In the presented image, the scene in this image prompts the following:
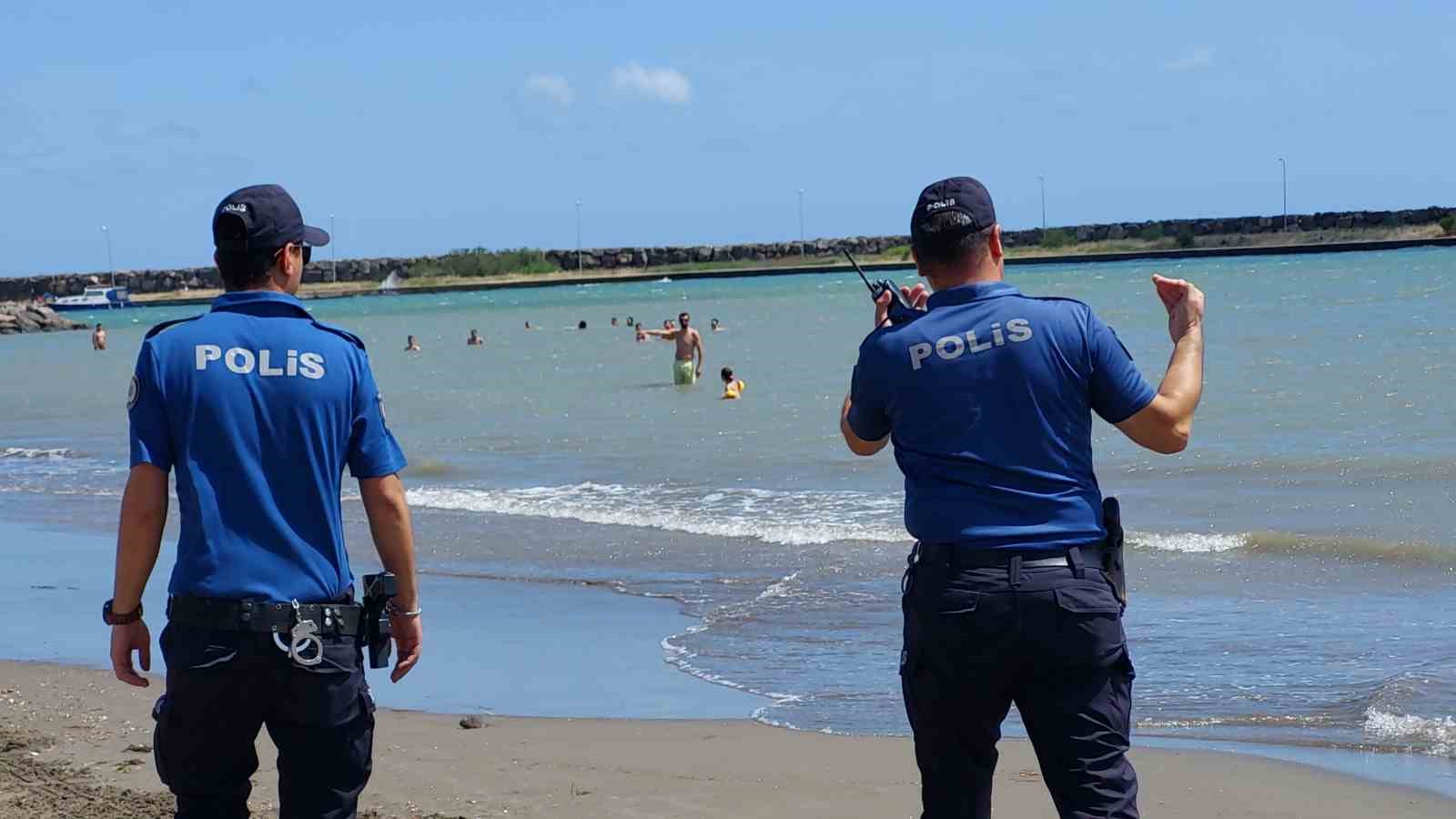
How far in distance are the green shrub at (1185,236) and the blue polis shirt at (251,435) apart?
132 metres

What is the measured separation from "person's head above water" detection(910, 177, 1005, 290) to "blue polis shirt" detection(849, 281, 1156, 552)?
0.22ft

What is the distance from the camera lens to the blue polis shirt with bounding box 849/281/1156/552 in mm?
3686

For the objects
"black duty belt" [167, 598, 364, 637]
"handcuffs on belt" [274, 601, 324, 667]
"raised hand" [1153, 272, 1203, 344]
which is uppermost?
"raised hand" [1153, 272, 1203, 344]

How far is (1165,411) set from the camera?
3709mm

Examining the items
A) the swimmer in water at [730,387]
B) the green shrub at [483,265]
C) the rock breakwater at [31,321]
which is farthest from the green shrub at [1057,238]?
the swimmer in water at [730,387]

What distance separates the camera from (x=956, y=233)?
3812mm

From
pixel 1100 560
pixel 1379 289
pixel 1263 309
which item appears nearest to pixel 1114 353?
pixel 1100 560

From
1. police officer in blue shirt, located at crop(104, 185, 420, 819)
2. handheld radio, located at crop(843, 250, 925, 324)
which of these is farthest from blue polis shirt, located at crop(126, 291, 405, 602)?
handheld radio, located at crop(843, 250, 925, 324)

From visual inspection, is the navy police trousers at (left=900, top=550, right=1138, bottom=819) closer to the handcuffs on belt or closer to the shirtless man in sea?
the handcuffs on belt

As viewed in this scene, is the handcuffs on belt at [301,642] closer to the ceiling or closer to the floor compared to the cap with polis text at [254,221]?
closer to the floor

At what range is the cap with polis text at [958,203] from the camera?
3.81 m

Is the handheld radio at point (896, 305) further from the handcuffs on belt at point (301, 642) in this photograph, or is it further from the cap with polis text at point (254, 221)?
the handcuffs on belt at point (301, 642)

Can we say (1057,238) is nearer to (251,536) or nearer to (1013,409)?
(1013,409)

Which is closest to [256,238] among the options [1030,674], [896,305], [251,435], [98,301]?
[251,435]
